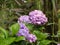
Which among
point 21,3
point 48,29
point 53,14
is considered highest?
point 21,3

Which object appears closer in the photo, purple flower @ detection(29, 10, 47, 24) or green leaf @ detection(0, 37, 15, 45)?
green leaf @ detection(0, 37, 15, 45)

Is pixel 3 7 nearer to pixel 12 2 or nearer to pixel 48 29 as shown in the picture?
pixel 12 2

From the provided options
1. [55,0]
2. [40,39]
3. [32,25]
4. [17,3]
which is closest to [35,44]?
[40,39]

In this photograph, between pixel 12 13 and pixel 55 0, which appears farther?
pixel 55 0

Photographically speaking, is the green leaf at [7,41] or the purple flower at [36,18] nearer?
the green leaf at [7,41]

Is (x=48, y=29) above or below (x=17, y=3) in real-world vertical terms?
below

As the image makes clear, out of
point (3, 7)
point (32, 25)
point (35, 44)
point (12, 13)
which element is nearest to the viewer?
point (35, 44)

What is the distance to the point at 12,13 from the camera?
2.12 metres

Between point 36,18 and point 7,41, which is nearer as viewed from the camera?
point 7,41

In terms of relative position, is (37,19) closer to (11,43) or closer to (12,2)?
(11,43)

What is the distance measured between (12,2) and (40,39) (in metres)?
1.11

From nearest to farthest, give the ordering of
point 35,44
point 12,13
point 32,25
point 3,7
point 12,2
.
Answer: point 35,44, point 32,25, point 3,7, point 12,13, point 12,2

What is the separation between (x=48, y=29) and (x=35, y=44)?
1155mm

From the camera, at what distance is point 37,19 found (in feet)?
4.44
